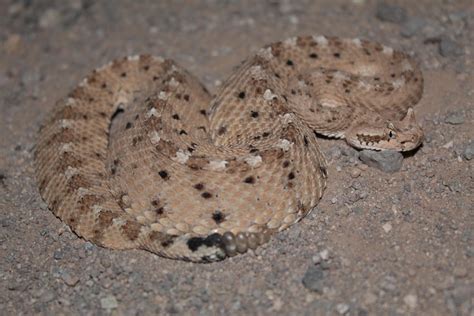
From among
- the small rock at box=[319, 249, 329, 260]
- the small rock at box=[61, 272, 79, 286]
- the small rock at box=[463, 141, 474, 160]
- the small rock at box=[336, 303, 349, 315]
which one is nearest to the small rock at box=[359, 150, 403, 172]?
the small rock at box=[463, 141, 474, 160]

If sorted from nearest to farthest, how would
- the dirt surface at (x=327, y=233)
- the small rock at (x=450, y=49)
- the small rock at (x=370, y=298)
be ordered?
the small rock at (x=370, y=298) → the dirt surface at (x=327, y=233) → the small rock at (x=450, y=49)

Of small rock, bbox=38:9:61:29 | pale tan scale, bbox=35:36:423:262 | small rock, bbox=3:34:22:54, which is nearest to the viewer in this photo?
pale tan scale, bbox=35:36:423:262

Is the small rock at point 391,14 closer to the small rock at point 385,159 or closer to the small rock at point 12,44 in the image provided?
the small rock at point 385,159

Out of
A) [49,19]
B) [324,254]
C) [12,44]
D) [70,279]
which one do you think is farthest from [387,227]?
[49,19]

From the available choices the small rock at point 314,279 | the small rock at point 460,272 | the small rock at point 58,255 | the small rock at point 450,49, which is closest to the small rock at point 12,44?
the small rock at point 58,255

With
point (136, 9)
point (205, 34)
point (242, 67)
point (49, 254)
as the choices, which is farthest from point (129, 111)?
point (136, 9)

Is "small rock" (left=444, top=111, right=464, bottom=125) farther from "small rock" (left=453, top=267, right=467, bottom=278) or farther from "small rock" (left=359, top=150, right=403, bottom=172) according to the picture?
"small rock" (left=453, top=267, right=467, bottom=278)

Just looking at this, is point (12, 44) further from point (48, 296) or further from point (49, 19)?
point (48, 296)
